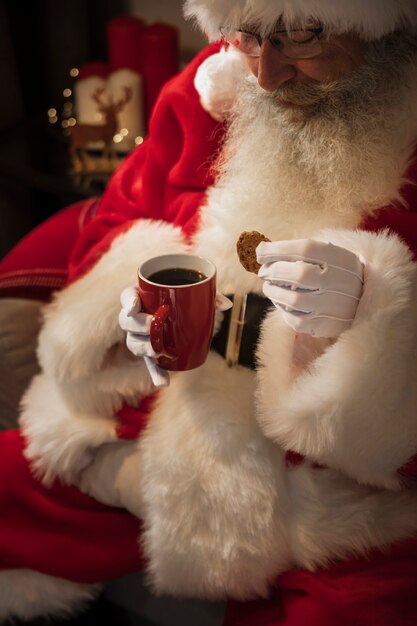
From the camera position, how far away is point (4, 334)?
1.23 m

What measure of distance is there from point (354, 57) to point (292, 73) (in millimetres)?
76

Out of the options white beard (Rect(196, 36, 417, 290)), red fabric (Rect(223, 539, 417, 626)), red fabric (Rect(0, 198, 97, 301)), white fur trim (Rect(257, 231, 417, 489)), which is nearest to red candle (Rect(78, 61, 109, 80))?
red fabric (Rect(0, 198, 97, 301))

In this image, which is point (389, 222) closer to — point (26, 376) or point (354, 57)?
point (354, 57)

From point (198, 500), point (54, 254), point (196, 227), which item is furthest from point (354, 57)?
point (54, 254)

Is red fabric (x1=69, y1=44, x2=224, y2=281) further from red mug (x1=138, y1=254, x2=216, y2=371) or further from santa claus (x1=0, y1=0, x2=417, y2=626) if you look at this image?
red mug (x1=138, y1=254, x2=216, y2=371)

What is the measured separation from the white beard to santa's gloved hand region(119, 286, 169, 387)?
0.15 m

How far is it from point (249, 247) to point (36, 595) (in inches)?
25.1

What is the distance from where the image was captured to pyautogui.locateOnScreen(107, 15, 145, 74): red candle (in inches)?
65.0

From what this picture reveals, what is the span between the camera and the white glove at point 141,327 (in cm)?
86

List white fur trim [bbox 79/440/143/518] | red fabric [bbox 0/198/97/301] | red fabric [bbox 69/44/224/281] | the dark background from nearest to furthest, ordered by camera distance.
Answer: white fur trim [bbox 79/440/143/518], red fabric [bbox 69/44/224/281], red fabric [bbox 0/198/97/301], the dark background

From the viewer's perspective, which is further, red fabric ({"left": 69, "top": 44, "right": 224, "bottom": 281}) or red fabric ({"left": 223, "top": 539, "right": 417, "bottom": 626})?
red fabric ({"left": 69, "top": 44, "right": 224, "bottom": 281})

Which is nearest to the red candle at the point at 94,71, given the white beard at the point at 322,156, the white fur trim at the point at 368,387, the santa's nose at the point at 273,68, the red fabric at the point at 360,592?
the white beard at the point at 322,156

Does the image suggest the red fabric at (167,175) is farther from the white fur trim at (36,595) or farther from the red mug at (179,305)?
the white fur trim at (36,595)

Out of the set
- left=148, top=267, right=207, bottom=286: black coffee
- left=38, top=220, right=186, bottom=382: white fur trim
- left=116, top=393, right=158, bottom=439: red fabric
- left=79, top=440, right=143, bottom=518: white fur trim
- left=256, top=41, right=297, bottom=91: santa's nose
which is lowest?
left=79, top=440, right=143, bottom=518: white fur trim
